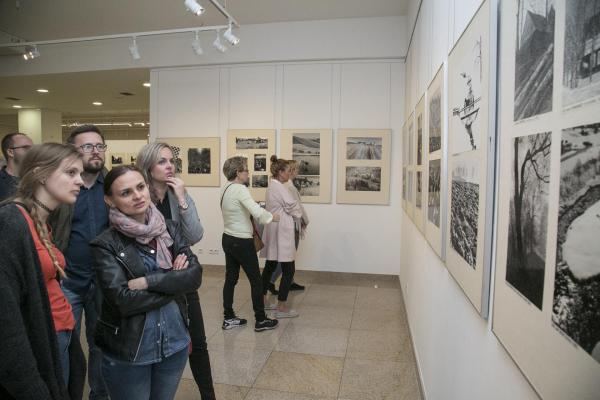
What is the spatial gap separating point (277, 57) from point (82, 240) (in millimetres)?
5241

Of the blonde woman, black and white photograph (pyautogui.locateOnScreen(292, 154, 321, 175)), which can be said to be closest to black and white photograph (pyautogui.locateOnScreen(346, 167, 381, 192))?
black and white photograph (pyautogui.locateOnScreen(292, 154, 321, 175))

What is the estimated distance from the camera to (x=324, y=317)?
5059 mm

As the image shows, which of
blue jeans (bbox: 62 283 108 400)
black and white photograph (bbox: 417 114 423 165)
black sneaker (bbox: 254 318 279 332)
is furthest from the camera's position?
black sneaker (bbox: 254 318 279 332)

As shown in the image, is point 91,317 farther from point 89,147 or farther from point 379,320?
point 379,320

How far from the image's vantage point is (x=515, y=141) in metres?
1.17

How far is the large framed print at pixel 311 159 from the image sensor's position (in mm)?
6812

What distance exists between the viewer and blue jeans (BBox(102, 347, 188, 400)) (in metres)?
1.86

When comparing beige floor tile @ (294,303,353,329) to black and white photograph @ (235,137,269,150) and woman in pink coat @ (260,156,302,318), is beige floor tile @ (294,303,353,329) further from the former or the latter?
black and white photograph @ (235,137,269,150)

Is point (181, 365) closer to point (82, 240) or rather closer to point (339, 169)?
point (82, 240)

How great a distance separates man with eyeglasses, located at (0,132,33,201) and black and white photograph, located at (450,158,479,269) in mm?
3649

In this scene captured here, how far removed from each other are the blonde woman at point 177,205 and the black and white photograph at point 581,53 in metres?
2.18

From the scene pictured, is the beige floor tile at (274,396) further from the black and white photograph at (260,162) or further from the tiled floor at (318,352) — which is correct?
the black and white photograph at (260,162)

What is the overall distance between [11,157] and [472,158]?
3.93 m

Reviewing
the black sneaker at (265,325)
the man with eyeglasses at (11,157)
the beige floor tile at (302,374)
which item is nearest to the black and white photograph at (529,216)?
the beige floor tile at (302,374)
